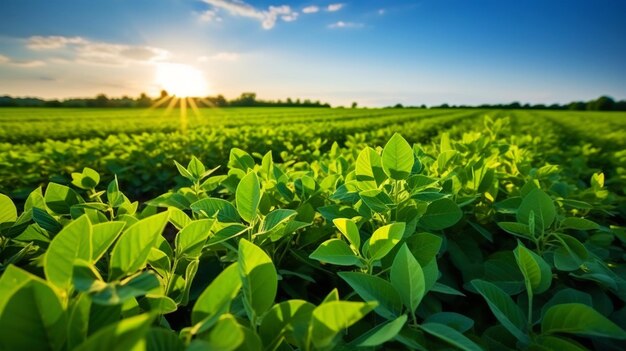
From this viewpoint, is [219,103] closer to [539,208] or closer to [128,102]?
[128,102]

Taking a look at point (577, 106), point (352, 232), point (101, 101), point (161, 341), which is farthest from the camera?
point (577, 106)

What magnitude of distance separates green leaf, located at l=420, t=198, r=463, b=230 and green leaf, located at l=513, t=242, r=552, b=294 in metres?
0.30

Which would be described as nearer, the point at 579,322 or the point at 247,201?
the point at 579,322

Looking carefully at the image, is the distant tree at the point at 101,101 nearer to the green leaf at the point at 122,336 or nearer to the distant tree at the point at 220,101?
the distant tree at the point at 220,101

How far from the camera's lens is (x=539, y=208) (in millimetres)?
1161

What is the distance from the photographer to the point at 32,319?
478mm

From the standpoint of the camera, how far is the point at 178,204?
1.35 meters

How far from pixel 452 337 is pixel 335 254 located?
303 millimetres

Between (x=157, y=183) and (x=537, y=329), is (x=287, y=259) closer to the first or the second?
(x=537, y=329)

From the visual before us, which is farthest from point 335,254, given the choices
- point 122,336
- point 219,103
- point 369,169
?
point 219,103

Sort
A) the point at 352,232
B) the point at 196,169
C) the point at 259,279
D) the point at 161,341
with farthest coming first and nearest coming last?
the point at 196,169 → the point at 352,232 → the point at 259,279 → the point at 161,341

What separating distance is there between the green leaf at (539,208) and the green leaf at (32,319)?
124cm

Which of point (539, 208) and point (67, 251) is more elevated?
point (67, 251)

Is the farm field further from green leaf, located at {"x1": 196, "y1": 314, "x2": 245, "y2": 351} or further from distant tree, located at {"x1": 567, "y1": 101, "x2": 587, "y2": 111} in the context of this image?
distant tree, located at {"x1": 567, "y1": 101, "x2": 587, "y2": 111}
